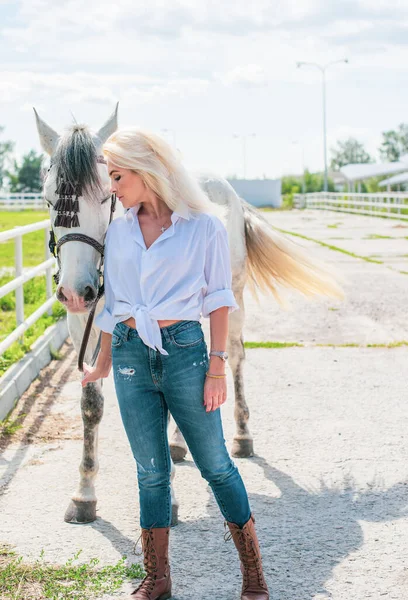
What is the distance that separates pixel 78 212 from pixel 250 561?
168 cm

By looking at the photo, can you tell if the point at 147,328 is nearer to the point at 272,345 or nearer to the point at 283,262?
the point at 283,262

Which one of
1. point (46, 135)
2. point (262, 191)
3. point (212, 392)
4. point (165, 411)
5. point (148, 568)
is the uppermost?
point (262, 191)

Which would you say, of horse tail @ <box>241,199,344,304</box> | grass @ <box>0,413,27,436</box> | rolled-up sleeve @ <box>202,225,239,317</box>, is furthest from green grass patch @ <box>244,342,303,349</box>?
rolled-up sleeve @ <box>202,225,239,317</box>

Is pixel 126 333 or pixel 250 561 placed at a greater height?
pixel 126 333

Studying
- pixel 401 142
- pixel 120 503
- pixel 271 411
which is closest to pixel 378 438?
pixel 271 411

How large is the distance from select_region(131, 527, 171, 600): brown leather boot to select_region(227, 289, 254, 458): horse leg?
1951 mm

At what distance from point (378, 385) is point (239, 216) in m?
2.16

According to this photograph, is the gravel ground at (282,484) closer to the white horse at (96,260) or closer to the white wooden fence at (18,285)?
the white horse at (96,260)

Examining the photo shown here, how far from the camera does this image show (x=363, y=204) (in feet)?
123

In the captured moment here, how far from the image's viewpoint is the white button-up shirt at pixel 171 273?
3117 millimetres

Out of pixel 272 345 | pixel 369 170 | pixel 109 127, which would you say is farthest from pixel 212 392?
pixel 369 170

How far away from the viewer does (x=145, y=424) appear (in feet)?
10.6

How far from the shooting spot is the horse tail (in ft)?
18.4

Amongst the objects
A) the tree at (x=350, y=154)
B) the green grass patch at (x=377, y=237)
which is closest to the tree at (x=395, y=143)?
the tree at (x=350, y=154)
